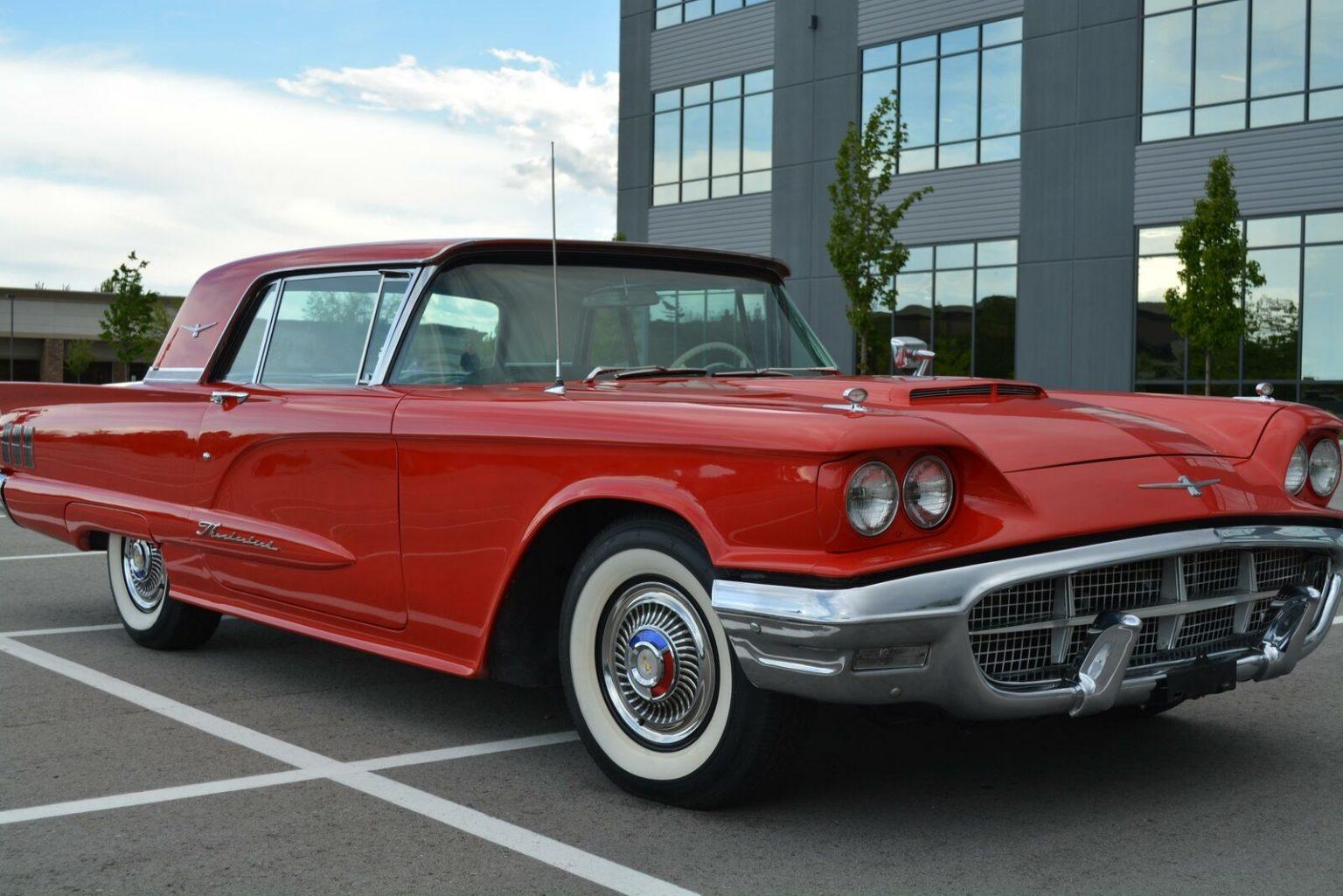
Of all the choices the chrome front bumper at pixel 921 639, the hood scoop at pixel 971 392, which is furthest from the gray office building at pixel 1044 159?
the chrome front bumper at pixel 921 639

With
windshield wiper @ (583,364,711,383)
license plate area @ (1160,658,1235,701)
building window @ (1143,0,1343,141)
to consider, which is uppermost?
building window @ (1143,0,1343,141)

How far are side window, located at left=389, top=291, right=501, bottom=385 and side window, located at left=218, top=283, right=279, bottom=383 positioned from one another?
38.9 inches

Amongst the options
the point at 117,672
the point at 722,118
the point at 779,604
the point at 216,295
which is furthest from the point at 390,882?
the point at 722,118

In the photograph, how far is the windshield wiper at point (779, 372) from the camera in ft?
15.9

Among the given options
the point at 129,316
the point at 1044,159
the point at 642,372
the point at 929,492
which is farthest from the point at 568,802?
the point at 129,316

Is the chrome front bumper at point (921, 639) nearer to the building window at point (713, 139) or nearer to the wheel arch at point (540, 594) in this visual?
the wheel arch at point (540, 594)

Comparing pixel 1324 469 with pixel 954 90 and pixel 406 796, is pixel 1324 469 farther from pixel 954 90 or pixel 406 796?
pixel 954 90

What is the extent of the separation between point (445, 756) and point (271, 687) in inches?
50.8

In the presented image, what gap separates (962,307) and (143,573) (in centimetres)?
2287

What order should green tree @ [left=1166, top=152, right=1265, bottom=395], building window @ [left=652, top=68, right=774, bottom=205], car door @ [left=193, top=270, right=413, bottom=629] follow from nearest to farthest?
1. car door @ [left=193, top=270, right=413, bottom=629]
2. green tree @ [left=1166, top=152, right=1265, bottom=395]
3. building window @ [left=652, top=68, right=774, bottom=205]

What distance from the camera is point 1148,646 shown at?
11.8ft

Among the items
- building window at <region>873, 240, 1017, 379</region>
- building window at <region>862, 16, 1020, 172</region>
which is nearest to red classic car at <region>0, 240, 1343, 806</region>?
building window at <region>873, 240, 1017, 379</region>

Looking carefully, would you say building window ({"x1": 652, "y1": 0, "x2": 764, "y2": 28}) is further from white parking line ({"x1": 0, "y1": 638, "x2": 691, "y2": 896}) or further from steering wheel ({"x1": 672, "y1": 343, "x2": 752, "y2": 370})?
white parking line ({"x1": 0, "y1": 638, "x2": 691, "y2": 896})

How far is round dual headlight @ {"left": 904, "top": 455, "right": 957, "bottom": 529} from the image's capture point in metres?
3.31
